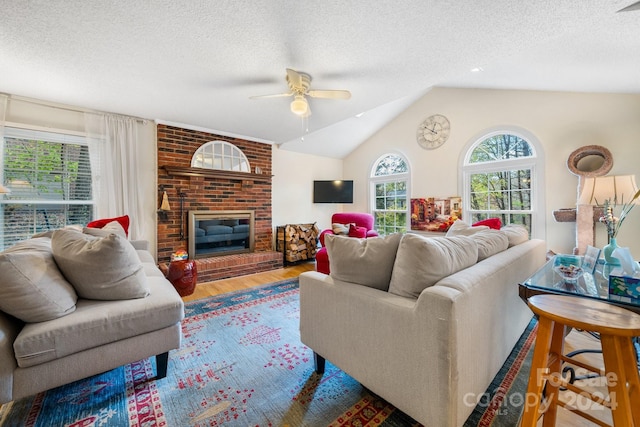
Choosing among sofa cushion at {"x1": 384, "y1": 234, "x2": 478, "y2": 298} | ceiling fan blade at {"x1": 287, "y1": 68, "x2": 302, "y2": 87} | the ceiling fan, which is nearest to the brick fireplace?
the ceiling fan

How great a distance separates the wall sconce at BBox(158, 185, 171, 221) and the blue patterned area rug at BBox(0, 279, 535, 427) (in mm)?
2125

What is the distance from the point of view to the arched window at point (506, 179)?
11.5ft

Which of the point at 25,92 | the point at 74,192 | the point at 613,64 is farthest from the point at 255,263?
the point at 613,64

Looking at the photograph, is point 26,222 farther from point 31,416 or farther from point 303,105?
point 303,105

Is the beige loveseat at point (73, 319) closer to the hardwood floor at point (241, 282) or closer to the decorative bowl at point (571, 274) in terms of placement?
the hardwood floor at point (241, 282)

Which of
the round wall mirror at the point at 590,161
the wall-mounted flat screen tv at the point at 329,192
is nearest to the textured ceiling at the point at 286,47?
the round wall mirror at the point at 590,161

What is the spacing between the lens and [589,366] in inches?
39.9

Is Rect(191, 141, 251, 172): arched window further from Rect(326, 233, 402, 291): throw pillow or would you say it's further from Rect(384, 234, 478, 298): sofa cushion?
Rect(384, 234, 478, 298): sofa cushion

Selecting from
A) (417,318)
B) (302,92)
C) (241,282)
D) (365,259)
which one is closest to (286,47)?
(302,92)

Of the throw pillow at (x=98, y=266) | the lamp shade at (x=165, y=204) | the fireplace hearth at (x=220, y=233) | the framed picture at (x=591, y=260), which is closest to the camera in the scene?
the throw pillow at (x=98, y=266)

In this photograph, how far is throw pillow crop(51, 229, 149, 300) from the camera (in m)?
1.38

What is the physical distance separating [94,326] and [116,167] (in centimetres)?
266

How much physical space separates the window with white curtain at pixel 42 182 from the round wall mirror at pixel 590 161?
598 cm

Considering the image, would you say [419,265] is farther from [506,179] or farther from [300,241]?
[506,179]
